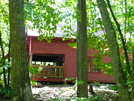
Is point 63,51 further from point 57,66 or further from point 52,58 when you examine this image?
point 52,58

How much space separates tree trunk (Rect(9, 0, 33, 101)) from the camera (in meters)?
6.27

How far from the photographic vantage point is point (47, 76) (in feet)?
52.7

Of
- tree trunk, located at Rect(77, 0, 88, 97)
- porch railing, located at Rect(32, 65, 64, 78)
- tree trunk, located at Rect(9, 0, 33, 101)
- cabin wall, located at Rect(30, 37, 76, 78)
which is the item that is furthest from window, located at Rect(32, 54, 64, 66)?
tree trunk, located at Rect(9, 0, 33, 101)

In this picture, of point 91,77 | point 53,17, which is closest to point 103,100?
point 53,17

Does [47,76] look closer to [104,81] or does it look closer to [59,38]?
[59,38]

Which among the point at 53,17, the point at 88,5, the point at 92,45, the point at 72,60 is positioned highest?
the point at 88,5

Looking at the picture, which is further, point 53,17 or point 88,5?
point 88,5

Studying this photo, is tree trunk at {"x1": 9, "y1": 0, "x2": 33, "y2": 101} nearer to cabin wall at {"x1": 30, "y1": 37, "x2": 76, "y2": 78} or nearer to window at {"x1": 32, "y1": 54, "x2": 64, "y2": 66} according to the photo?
cabin wall at {"x1": 30, "y1": 37, "x2": 76, "y2": 78}

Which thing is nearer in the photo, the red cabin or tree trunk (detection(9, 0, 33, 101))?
tree trunk (detection(9, 0, 33, 101))

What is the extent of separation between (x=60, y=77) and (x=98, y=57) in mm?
6674

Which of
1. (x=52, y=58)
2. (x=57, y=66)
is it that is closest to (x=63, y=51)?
(x=57, y=66)

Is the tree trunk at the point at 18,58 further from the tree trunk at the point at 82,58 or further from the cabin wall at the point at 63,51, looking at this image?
the cabin wall at the point at 63,51

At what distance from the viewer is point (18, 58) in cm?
643

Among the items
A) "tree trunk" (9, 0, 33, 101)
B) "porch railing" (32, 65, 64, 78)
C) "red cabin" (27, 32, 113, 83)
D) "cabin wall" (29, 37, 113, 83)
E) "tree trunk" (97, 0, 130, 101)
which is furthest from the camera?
"cabin wall" (29, 37, 113, 83)
